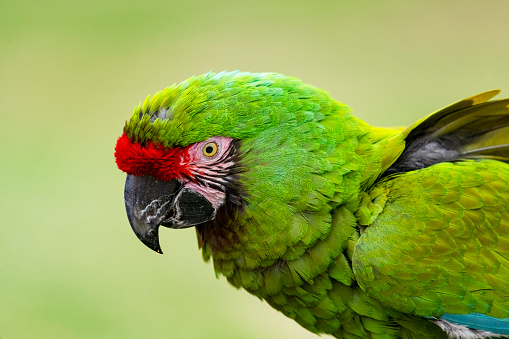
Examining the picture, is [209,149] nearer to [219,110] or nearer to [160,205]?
[219,110]

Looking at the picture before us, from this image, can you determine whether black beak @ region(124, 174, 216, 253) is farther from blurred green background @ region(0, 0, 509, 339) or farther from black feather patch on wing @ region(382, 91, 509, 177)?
blurred green background @ region(0, 0, 509, 339)

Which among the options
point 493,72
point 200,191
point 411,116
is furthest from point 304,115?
point 493,72

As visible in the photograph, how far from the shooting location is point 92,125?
4500 millimetres

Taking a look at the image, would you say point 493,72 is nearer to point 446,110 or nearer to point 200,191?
point 446,110

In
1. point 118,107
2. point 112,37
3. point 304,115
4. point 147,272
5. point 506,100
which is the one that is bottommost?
point 147,272

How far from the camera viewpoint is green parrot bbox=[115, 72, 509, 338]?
1.67 metres

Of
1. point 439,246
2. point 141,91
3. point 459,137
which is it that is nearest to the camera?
point 439,246

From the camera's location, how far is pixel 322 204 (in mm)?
1685

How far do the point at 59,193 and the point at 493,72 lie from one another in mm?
3905

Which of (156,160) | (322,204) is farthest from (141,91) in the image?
(322,204)

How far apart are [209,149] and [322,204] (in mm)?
419

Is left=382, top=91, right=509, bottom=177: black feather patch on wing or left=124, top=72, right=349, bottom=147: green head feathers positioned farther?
left=382, top=91, right=509, bottom=177: black feather patch on wing

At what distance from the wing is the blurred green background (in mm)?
2180

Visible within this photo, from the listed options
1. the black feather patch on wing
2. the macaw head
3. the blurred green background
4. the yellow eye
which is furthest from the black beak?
the blurred green background
